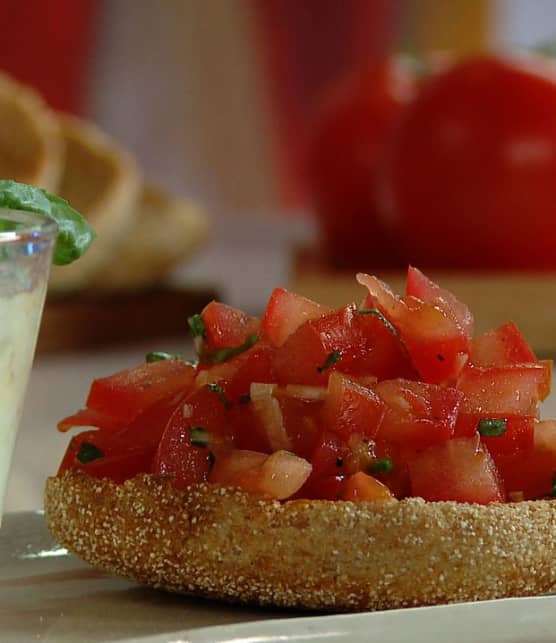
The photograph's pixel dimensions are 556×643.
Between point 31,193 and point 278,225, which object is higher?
point 31,193

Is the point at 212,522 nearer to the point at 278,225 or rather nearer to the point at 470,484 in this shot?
the point at 470,484

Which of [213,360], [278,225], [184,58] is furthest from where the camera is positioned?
[184,58]

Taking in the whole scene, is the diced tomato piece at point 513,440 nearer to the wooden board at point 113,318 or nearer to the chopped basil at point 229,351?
the chopped basil at point 229,351

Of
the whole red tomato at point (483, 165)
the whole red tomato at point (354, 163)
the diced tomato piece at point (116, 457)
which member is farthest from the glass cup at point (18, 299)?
the whole red tomato at point (354, 163)

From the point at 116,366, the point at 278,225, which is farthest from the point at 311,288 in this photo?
the point at 278,225

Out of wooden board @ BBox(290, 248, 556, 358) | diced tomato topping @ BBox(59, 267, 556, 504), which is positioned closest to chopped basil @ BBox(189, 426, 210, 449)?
diced tomato topping @ BBox(59, 267, 556, 504)

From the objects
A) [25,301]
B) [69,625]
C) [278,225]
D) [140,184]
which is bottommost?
[278,225]

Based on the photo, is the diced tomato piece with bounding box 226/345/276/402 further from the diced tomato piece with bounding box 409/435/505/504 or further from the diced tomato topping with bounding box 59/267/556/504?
the diced tomato piece with bounding box 409/435/505/504
